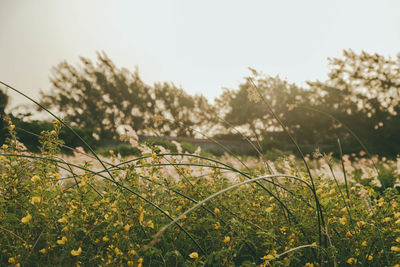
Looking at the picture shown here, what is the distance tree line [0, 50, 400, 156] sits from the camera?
2092 cm

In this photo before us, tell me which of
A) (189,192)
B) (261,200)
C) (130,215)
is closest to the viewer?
(130,215)

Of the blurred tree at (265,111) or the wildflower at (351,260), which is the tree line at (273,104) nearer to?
the blurred tree at (265,111)

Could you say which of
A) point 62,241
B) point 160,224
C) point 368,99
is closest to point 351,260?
point 160,224

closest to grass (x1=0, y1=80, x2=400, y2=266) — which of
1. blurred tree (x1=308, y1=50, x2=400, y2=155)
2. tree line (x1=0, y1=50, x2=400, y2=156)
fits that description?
tree line (x1=0, y1=50, x2=400, y2=156)

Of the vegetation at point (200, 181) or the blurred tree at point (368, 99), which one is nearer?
the vegetation at point (200, 181)

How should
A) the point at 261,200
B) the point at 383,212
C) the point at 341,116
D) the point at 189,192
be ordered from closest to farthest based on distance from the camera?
1. the point at 383,212
2. the point at 261,200
3. the point at 189,192
4. the point at 341,116

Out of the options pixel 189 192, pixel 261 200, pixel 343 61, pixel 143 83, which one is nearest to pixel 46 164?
pixel 189 192

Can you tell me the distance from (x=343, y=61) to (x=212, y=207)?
2482 cm

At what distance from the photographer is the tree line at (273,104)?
20.9 meters

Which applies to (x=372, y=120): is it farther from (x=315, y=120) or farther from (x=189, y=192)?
(x=189, y=192)

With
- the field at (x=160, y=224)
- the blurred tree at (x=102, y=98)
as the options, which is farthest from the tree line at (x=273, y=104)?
the field at (x=160, y=224)

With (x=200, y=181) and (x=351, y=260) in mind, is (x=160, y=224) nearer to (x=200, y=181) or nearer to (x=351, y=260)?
(x=200, y=181)

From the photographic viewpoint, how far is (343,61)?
21938 millimetres

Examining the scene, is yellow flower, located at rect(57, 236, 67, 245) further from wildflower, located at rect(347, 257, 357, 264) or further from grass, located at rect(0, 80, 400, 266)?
wildflower, located at rect(347, 257, 357, 264)
